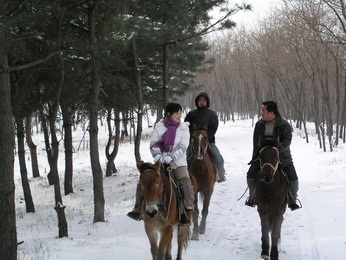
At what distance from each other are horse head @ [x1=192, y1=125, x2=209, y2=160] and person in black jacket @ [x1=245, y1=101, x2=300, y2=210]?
144cm

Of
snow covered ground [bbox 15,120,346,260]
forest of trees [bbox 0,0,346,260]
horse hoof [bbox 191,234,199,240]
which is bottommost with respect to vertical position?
snow covered ground [bbox 15,120,346,260]

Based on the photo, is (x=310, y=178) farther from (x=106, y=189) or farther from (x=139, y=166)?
(x=139, y=166)

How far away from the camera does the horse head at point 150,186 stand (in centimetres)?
457

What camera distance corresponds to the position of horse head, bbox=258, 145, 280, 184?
18.7 feet

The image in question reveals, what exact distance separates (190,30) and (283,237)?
24.9 ft

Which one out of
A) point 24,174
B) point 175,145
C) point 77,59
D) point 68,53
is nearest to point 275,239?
point 175,145

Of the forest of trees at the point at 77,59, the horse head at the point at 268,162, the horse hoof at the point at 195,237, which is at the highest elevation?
the forest of trees at the point at 77,59

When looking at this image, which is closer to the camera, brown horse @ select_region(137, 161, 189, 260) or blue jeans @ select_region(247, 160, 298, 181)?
brown horse @ select_region(137, 161, 189, 260)

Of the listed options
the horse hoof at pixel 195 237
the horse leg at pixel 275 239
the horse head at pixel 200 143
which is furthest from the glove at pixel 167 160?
the horse hoof at pixel 195 237

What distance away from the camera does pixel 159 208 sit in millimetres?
5172

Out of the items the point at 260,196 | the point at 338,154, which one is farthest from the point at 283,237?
the point at 338,154

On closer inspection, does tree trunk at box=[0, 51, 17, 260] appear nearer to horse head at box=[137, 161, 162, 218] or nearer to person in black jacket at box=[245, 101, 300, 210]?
horse head at box=[137, 161, 162, 218]

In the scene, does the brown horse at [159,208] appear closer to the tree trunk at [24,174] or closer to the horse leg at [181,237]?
the horse leg at [181,237]

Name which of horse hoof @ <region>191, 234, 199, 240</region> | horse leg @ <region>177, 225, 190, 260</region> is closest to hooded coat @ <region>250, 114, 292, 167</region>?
horse leg @ <region>177, 225, 190, 260</region>
